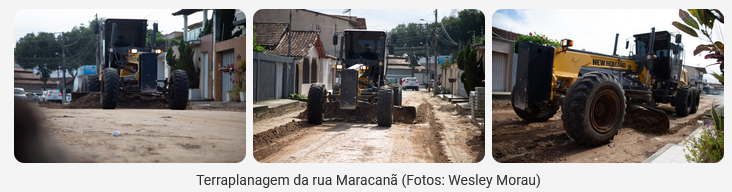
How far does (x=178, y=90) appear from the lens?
4637 millimetres

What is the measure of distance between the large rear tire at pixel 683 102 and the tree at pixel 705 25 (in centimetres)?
142

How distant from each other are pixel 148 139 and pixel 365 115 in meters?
4.21

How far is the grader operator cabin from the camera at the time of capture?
3.66 m

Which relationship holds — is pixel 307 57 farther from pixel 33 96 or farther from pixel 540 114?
pixel 33 96

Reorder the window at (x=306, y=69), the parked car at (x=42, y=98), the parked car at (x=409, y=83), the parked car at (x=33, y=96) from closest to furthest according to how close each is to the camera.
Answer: the parked car at (x=33, y=96) → the parked car at (x=42, y=98) → the window at (x=306, y=69) → the parked car at (x=409, y=83)

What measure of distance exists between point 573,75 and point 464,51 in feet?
3.49

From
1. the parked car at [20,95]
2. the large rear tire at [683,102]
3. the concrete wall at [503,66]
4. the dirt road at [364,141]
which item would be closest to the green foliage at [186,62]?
the dirt road at [364,141]

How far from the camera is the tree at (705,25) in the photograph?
115 inches

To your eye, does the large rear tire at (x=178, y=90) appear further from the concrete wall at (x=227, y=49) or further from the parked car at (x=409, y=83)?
the parked car at (x=409, y=83)

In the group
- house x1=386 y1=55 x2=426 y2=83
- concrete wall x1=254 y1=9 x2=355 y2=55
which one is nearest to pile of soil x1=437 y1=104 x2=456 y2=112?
house x1=386 y1=55 x2=426 y2=83

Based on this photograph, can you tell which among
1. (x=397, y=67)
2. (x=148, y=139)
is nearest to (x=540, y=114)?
(x=397, y=67)

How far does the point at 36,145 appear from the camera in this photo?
2752 mm

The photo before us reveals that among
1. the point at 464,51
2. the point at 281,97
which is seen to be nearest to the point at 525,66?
the point at 464,51

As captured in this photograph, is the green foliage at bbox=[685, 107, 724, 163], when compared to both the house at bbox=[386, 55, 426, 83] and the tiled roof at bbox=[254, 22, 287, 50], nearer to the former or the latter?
the tiled roof at bbox=[254, 22, 287, 50]
